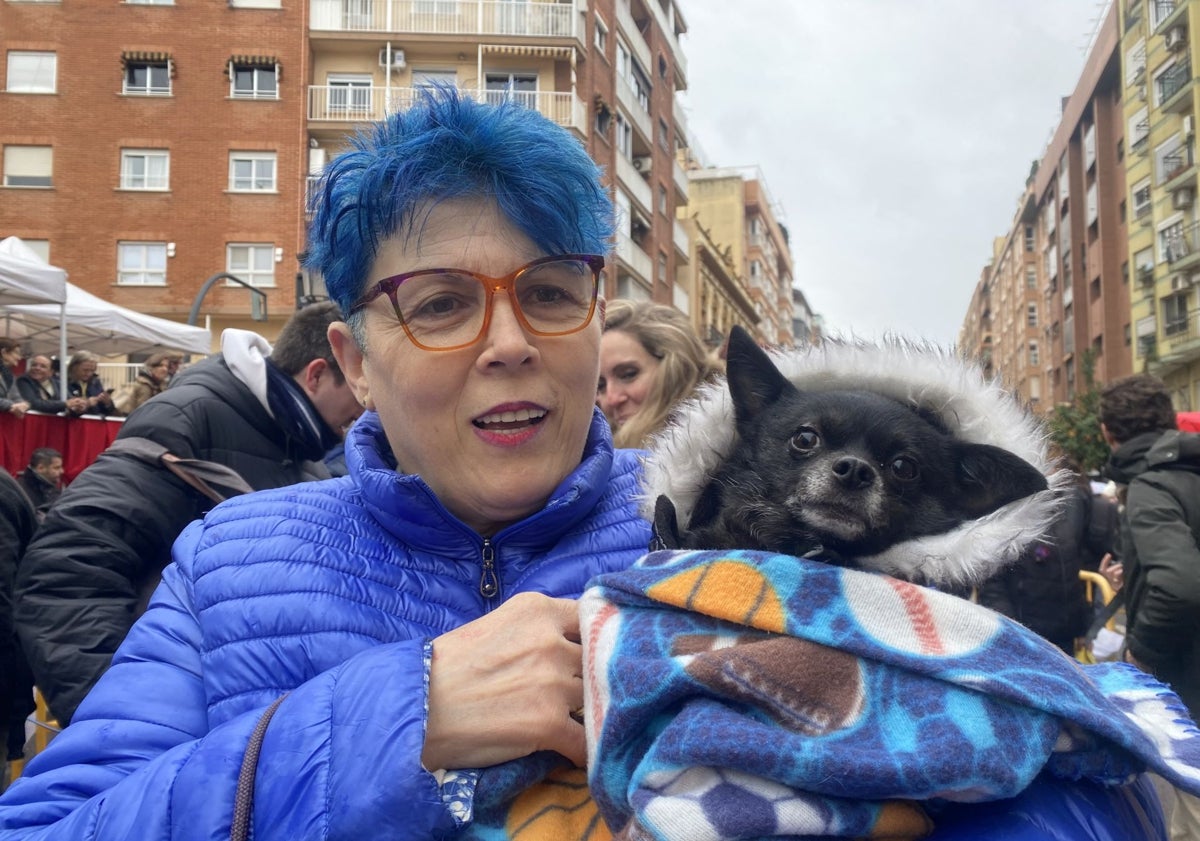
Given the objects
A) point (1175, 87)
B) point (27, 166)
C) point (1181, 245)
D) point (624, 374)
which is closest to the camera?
point (624, 374)

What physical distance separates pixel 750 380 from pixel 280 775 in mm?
901

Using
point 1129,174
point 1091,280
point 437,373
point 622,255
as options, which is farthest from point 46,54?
point 1091,280

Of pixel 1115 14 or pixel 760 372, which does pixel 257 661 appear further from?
pixel 1115 14

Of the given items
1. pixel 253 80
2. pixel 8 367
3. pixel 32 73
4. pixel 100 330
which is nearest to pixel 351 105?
pixel 253 80

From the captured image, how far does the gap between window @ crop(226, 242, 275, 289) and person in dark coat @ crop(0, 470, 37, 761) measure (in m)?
22.5

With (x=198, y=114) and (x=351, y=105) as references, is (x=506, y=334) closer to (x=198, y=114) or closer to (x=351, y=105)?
(x=351, y=105)

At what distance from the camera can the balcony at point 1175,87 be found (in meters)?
32.8

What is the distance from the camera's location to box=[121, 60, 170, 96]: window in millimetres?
25266

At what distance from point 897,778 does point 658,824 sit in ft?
0.83

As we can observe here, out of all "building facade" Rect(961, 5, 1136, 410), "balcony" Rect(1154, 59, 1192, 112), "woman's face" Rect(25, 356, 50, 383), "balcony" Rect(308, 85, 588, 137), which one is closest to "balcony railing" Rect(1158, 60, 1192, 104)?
"balcony" Rect(1154, 59, 1192, 112)

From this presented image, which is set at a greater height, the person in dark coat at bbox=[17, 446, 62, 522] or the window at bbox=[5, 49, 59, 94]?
the window at bbox=[5, 49, 59, 94]

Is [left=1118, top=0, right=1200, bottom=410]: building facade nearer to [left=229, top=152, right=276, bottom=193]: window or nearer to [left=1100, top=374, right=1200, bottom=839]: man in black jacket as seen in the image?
[left=229, top=152, right=276, bottom=193]: window

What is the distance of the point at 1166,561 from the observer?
12.0ft

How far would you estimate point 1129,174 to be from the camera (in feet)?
128
